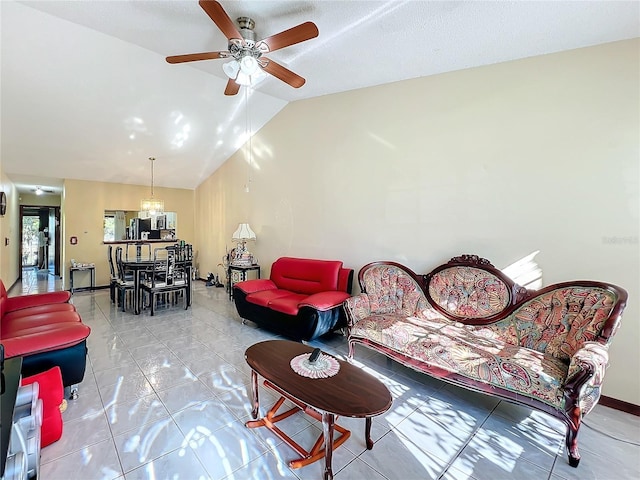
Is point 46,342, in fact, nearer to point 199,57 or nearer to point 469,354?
point 199,57

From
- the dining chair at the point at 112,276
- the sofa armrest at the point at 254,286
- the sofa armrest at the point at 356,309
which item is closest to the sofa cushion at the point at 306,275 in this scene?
the sofa armrest at the point at 254,286

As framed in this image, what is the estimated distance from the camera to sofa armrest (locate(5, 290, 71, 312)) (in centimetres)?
314

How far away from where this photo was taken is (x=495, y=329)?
104 inches

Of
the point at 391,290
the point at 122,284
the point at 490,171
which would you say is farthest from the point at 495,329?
the point at 122,284

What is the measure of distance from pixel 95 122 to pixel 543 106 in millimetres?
5609

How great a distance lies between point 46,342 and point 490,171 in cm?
402

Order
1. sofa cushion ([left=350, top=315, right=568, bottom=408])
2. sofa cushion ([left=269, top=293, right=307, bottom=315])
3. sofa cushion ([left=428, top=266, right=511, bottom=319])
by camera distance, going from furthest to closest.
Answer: sofa cushion ([left=269, top=293, right=307, bottom=315]), sofa cushion ([left=428, top=266, right=511, bottom=319]), sofa cushion ([left=350, top=315, right=568, bottom=408])

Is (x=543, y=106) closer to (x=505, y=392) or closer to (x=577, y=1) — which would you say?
(x=577, y=1)

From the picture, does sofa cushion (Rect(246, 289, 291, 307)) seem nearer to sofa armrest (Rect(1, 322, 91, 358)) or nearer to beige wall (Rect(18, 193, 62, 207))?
sofa armrest (Rect(1, 322, 91, 358))

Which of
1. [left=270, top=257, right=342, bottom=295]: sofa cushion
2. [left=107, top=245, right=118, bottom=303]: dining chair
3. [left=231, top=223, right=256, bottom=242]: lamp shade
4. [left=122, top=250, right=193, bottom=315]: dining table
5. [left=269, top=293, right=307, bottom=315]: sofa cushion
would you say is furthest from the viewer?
[left=231, top=223, right=256, bottom=242]: lamp shade

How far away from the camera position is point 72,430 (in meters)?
1.95

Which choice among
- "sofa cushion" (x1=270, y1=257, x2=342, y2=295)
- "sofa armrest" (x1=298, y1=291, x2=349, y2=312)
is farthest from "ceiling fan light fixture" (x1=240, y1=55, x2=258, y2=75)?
"sofa cushion" (x1=270, y1=257, x2=342, y2=295)

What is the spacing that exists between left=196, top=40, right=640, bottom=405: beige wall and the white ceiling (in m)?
0.24

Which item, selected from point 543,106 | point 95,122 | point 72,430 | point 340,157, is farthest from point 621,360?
point 95,122
